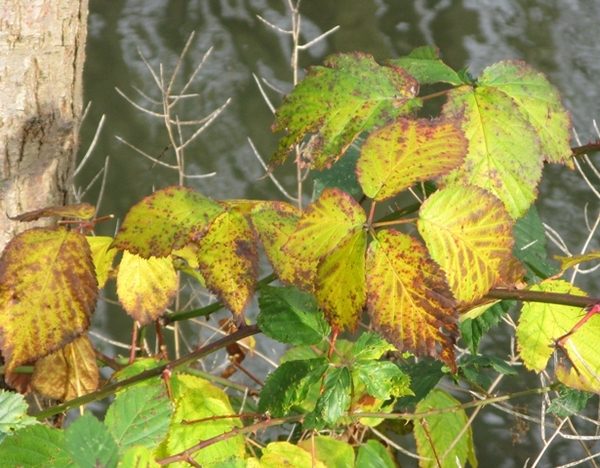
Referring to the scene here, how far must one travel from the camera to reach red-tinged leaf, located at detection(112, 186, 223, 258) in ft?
2.32

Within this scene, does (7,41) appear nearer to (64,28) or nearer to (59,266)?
(64,28)

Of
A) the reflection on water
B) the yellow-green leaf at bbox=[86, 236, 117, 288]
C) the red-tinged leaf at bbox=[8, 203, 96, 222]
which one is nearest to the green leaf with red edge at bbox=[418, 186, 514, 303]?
the red-tinged leaf at bbox=[8, 203, 96, 222]

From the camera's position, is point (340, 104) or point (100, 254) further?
point (100, 254)

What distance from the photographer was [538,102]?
78 centimetres

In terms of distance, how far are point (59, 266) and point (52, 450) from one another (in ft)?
0.64

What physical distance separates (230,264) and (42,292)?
210mm

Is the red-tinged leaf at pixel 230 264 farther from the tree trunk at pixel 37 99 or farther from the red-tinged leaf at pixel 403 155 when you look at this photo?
the tree trunk at pixel 37 99

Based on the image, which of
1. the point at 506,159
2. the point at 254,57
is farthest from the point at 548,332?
the point at 254,57

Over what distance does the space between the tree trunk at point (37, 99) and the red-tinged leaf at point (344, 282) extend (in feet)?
1.97

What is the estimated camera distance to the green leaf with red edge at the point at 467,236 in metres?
0.63

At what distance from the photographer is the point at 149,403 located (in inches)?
25.3

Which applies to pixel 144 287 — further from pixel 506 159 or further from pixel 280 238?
pixel 506 159

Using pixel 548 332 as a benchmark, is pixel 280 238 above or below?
above

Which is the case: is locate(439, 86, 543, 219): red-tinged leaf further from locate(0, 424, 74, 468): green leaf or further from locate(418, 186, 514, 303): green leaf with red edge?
locate(0, 424, 74, 468): green leaf
